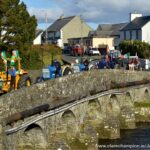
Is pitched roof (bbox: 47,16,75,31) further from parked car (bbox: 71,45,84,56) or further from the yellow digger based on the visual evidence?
the yellow digger

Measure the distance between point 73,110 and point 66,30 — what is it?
95332 mm

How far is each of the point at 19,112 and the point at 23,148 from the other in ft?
9.24

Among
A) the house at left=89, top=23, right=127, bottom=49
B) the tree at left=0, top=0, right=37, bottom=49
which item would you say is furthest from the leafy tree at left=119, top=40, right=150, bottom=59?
the tree at left=0, top=0, right=37, bottom=49

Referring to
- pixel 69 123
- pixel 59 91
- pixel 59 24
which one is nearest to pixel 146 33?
pixel 59 24

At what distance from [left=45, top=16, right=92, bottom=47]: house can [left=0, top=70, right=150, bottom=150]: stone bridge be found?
7861 centimetres

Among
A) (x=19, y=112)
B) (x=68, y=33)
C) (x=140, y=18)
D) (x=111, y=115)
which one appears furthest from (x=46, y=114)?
(x=68, y=33)

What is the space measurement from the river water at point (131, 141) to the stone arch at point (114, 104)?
1870 mm

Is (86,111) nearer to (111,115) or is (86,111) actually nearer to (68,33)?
(111,115)

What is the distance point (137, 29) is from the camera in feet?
347

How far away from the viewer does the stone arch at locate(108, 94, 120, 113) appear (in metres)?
40.6

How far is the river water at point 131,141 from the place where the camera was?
109 feet

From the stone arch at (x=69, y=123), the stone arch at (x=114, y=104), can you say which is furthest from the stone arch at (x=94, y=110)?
the stone arch at (x=69, y=123)

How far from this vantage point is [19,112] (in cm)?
2303

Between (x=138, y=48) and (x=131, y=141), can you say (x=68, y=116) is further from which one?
(x=138, y=48)
